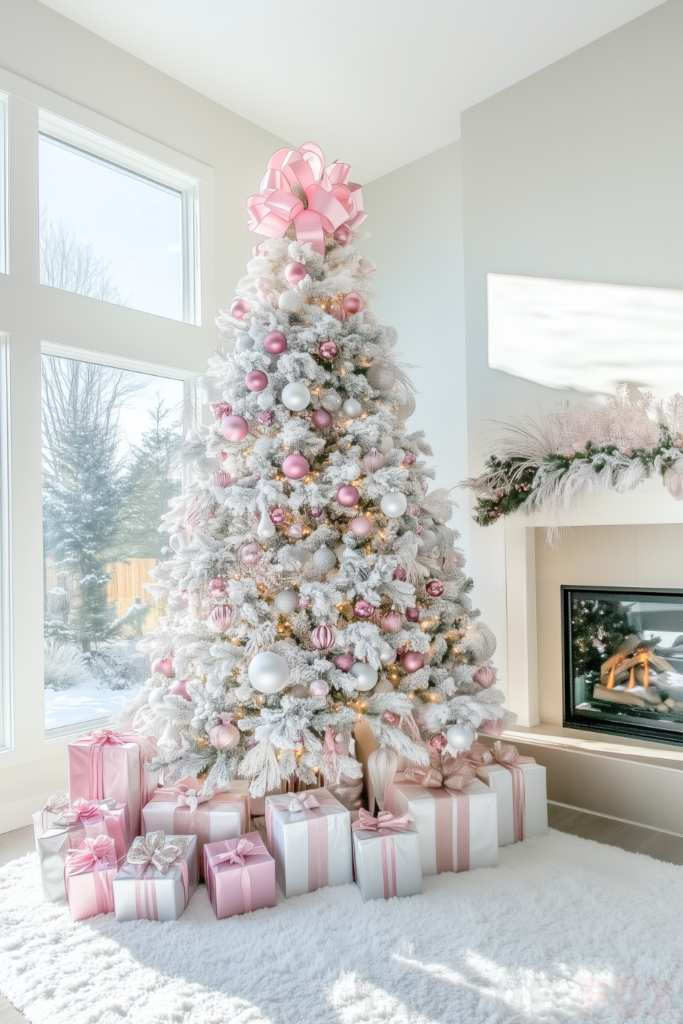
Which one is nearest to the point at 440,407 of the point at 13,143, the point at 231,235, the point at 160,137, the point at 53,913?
the point at 231,235

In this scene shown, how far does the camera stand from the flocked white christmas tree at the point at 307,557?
6.19ft

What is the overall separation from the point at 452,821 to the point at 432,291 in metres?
2.63

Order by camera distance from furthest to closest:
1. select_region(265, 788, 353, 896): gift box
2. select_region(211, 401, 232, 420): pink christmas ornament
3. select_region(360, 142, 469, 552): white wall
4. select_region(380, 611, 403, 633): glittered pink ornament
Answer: select_region(360, 142, 469, 552): white wall, select_region(211, 401, 232, 420): pink christmas ornament, select_region(380, 611, 403, 633): glittered pink ornament, select_region(265, 788, 353, 896): gift box

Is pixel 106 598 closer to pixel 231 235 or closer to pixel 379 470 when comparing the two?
pixel 379 470

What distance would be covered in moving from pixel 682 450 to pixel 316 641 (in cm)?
140

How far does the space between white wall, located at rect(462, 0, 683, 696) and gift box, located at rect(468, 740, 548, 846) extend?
2.32 ft

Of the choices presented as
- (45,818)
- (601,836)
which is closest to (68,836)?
(45,818)

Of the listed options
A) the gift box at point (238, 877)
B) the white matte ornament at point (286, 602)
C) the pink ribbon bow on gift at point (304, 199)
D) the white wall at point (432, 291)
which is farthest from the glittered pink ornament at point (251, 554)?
A: the white wall at point (432, 291)

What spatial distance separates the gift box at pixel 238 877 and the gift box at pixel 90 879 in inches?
9.9

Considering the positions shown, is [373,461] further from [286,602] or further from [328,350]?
[286,602]

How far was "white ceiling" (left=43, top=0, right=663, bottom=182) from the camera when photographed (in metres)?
2.58

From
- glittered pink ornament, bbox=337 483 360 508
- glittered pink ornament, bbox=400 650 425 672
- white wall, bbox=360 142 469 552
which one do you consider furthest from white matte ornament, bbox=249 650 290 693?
white wall, bbox=360 142 469 552

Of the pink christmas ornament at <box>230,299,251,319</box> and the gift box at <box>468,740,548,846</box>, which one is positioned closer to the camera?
the gift box at <box>468,740,548,846</box>

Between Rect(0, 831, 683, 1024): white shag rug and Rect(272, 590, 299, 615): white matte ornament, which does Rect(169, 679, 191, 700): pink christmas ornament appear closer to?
Rect(272, 590, 299, 615): white matte ornament
